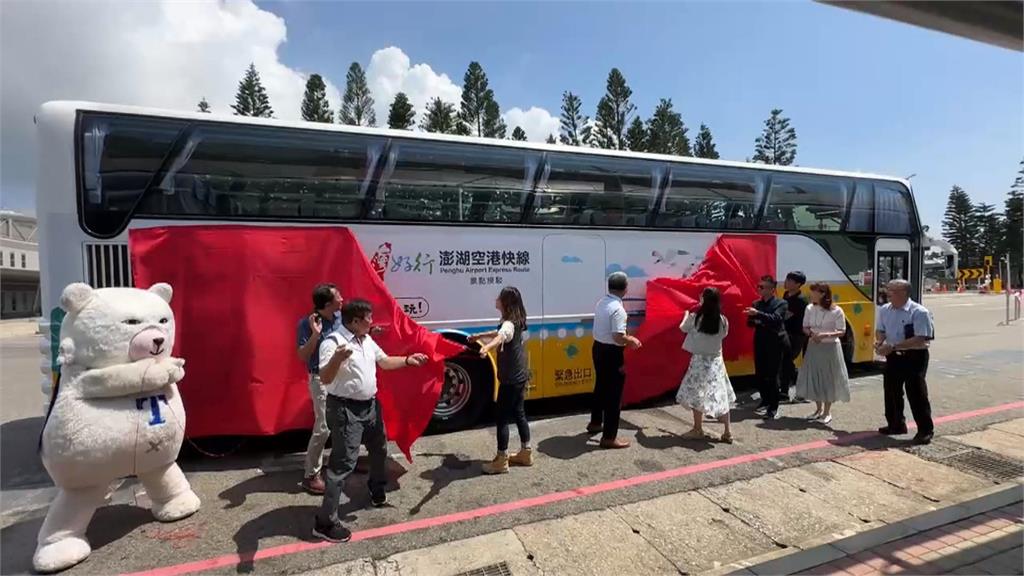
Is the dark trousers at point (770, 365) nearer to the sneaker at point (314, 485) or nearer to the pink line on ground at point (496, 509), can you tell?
the pink line on ground at point (496, 509)

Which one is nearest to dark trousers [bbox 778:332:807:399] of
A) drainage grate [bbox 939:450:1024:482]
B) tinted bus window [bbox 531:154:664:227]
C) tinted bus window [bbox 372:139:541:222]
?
drainage grate [bbox 939:450:1024:482]

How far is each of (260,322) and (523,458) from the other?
2.82 meters

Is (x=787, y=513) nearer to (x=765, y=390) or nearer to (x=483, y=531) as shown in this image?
(x=483, y=531)

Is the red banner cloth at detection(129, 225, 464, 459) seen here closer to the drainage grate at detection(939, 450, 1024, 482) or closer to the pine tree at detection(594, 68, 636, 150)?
the drainage grate at detection(939, 450, 1024, 482)

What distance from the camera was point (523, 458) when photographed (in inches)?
207

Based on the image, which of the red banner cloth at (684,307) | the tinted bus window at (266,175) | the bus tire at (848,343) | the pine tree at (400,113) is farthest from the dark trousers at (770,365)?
the pine tree at (400,113)

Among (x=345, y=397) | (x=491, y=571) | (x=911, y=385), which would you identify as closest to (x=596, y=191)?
(x=911, y=385)

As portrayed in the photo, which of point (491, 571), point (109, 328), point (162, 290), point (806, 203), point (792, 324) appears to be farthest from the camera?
point (806, 203)

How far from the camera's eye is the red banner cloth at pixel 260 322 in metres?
5.10

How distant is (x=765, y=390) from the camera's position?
689 cm

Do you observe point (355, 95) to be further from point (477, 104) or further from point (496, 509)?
point (496, 509)

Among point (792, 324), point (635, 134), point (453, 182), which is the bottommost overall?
point (792, 324)

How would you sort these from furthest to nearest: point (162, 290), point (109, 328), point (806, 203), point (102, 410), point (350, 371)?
point (806, 203)
point (162, 290)
point (350, 371)
point (109, 328)
point (102, 410)

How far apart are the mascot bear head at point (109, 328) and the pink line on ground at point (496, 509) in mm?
1436
